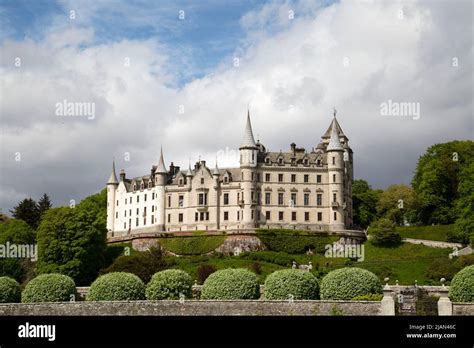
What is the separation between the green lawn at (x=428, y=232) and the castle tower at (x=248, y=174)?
1528cm

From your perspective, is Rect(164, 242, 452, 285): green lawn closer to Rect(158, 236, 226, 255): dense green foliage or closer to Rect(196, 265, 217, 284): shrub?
Rect(196, 265, 217, 284): shrub

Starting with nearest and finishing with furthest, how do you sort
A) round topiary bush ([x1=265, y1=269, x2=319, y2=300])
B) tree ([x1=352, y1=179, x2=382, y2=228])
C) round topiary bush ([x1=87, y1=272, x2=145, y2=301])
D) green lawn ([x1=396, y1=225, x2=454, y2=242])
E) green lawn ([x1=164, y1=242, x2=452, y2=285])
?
round topiary bush ([x1=265, y1=269, x2=319, y2=300]), round topiary bush ([x1=87, y1=272, x2=145, y2=301]), green lawn ([x1=164, y1=242, x2=452, y2=285]), green lawn ([x1=396, y1=225, x2=454, y2=242]), tree ([x1=352, y1=179, x2=382, y2=228])

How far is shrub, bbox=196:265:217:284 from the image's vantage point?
70.9m

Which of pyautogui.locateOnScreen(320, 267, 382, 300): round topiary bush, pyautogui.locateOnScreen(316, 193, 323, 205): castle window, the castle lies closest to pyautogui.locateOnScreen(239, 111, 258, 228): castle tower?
the castle

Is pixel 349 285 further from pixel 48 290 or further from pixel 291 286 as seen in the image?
pixel 48 290

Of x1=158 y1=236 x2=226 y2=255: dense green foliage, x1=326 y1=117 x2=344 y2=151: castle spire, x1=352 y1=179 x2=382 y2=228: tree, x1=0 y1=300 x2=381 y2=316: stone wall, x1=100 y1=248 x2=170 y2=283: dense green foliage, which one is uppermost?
x1=326 y1=117 x2=344 y2=151: castle spire

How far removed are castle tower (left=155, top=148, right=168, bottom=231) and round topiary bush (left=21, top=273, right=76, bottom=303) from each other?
41.4 m

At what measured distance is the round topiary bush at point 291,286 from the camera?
4875 centimetres

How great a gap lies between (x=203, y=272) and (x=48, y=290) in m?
21.9

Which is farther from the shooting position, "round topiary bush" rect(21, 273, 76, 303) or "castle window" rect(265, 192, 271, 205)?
"castle window" rect(265, 192, 271, 205)

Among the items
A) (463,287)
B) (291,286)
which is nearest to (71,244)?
(291,286)

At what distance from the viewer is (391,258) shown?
267 ft

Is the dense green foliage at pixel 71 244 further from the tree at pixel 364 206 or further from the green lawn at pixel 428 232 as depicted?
the tree at pixel 364 206
